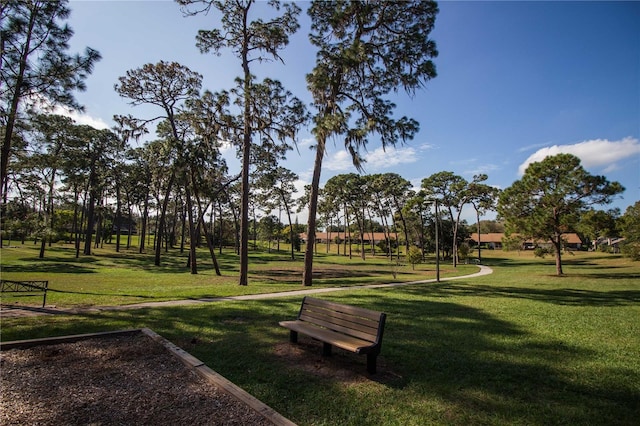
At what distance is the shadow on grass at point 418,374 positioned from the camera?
12.4 feet

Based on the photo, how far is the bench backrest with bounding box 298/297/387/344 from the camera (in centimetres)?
495

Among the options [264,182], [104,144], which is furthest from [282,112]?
[104,144]

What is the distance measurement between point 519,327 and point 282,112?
14631 millimetres

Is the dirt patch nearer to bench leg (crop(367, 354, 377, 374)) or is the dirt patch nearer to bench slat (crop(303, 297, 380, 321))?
bench leg (crop(367, 354, 377, 374))

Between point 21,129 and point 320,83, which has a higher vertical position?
point 320,83

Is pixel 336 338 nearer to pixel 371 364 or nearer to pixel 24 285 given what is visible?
pixel 371 364

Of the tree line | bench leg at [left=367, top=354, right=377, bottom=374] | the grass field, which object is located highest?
the tree line

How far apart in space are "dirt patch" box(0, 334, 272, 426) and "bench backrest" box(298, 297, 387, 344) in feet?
6.69

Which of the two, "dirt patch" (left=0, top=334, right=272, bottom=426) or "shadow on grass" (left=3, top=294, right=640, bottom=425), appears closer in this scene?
"dirt patch" (left=0, top=334, right=272, bottom=426)

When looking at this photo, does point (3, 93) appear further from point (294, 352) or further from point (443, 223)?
point (443, 223)

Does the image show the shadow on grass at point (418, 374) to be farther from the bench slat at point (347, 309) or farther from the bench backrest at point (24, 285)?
the bench backrest at point (24, 285)

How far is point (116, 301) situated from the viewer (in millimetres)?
11117

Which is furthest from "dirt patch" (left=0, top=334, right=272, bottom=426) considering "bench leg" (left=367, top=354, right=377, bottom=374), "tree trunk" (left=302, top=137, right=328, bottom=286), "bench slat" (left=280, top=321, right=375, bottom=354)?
"tree trunk" (left=302, top=137, right=328, bottom=286)

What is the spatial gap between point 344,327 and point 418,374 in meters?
1.30
